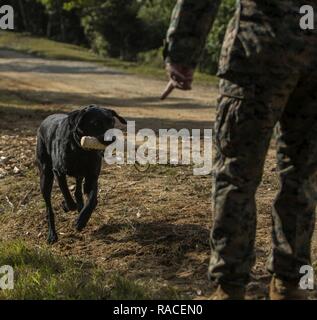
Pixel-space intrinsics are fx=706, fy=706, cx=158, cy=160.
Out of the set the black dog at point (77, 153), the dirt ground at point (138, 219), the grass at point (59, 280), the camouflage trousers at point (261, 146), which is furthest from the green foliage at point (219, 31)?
the camouflage trousers at point (261, 146)

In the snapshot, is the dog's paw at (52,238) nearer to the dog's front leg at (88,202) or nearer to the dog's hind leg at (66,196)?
the dog's front leg at (88,202)

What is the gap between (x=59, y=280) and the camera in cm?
434

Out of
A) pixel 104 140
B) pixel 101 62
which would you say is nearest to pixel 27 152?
pixel 104 140

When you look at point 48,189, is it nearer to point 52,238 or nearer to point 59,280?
point 52,238

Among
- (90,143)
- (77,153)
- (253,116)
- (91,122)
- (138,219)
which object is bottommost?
(138,219)

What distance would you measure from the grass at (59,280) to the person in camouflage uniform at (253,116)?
75 cm

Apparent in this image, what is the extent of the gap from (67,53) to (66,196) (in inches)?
1094

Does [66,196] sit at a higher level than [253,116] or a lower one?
lower

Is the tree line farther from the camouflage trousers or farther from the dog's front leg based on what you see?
the camouflage trousers

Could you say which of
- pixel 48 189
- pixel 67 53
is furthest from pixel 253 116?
pixel 67 53

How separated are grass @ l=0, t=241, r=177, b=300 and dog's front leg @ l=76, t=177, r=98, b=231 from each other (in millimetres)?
597

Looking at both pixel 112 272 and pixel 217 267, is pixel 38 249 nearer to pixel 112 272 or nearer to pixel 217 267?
pixel 112 272

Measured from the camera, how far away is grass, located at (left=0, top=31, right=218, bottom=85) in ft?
75.3
